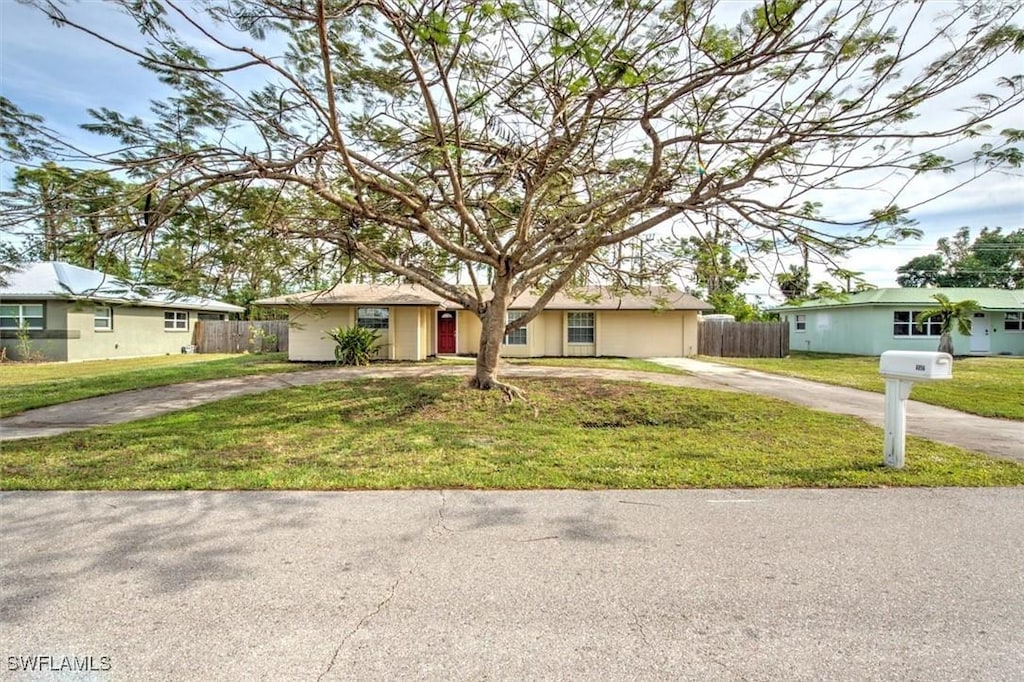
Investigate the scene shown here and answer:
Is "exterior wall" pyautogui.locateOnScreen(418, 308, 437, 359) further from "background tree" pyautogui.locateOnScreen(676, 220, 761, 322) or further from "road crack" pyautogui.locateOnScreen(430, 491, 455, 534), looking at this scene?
"road crack" pyautogui.locateOnScreen(430, 491, 455, 534)

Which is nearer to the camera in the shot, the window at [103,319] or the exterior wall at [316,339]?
the exterior wall at [316,339]

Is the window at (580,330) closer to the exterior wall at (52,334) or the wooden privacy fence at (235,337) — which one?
the wooden privacy fence at (235,337)

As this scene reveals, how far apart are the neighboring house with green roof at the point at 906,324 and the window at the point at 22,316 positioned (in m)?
32.7

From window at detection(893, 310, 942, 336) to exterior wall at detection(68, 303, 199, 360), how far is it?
110 ft

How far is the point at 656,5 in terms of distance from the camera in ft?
20.0

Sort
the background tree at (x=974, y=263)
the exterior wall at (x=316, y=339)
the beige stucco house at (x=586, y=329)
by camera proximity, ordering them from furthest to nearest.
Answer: the background tree at (x=974, y=263) → the beige stucco house at (x=586, y=329) → the exterior wall at (x=316, y=339)

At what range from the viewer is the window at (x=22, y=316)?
19.2 metres

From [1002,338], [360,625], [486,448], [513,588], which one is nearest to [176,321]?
[486,448]

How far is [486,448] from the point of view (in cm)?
666

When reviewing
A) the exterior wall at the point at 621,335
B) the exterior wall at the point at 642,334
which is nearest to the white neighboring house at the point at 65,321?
the exterior wall at the point at 621,335

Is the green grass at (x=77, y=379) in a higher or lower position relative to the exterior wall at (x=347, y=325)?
lower

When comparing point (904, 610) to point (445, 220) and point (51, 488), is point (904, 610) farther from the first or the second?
point (445, 220)

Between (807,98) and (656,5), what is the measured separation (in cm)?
239

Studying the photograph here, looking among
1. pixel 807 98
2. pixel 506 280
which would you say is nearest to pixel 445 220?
pixel 506 280
